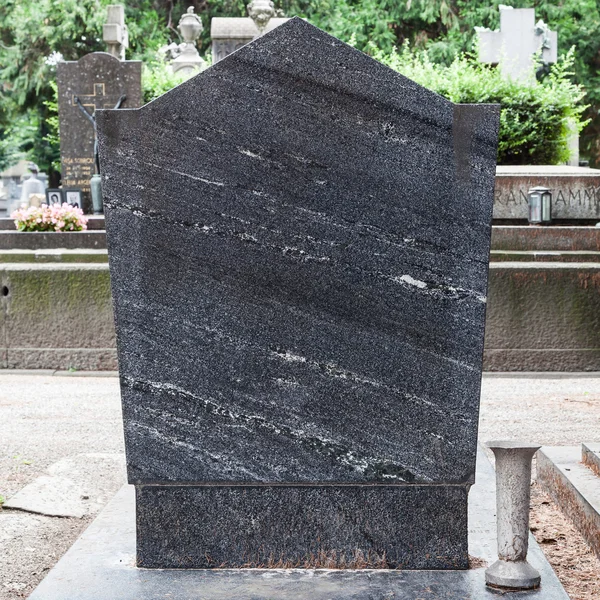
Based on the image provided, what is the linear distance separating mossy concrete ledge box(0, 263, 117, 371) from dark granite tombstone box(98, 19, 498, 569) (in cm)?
585

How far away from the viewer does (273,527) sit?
3.00 m

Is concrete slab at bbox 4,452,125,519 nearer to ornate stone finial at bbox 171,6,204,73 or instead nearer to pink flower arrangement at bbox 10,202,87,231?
pink flower arrangement at bbox 10,202,87,231

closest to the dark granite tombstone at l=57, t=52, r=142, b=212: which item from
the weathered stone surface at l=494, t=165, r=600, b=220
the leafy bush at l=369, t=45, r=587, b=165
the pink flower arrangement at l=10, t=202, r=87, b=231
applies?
the pink flower arrangement at l=10, t=202, r=87, b=231

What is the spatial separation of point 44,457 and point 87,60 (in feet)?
24.3

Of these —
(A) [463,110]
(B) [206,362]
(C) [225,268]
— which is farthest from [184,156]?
(A) [463,110]

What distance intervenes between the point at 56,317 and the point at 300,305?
20.3 feet

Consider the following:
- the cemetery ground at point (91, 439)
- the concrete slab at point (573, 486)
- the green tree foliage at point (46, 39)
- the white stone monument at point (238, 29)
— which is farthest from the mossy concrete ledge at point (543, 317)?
the green tree foliage at point (46, 39)

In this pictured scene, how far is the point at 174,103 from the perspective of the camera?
9.62 feet

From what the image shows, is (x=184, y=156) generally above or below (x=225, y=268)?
above

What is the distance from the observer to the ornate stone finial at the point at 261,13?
1691 centimetres

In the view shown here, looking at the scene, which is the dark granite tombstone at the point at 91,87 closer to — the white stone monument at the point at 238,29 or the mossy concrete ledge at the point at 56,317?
the mossy concrete ledge at the point at 56,317

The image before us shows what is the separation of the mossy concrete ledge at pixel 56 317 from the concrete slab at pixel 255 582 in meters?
5.68

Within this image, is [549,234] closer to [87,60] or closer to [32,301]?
[32,301]

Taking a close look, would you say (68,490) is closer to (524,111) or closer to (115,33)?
(524,111)
